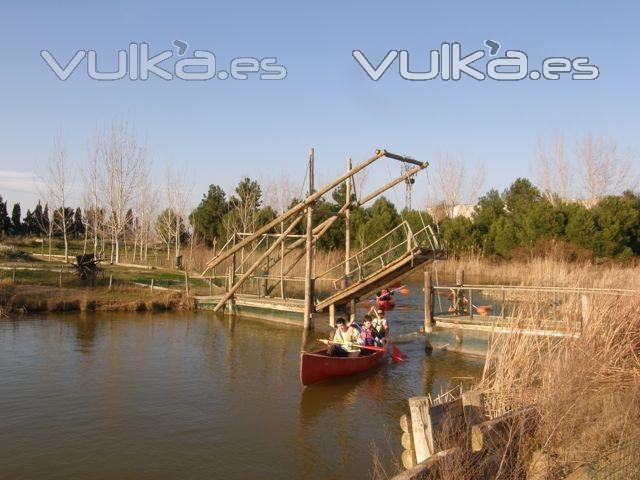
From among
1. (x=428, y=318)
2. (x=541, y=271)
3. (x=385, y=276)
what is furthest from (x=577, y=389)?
(x=541, y=271)

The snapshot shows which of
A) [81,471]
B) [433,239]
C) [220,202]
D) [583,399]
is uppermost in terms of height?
[220,202]

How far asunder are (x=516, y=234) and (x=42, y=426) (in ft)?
136

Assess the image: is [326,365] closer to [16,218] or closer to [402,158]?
[402,158]

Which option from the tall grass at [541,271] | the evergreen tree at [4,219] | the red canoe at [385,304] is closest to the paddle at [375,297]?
the red canoe at [385,304]

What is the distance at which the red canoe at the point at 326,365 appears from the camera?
15.6m

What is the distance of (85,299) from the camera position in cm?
2662

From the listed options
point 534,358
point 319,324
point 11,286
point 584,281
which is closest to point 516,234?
point 584,281

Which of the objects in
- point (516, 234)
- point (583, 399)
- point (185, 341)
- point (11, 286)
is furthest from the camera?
point (516, 234)

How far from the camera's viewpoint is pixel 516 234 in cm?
4750

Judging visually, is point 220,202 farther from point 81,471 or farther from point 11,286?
point 81,471

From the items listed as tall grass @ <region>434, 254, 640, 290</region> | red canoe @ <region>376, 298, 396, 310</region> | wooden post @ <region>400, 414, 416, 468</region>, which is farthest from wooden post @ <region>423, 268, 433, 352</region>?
wooden post @ <region>400, 414, 416, 468</region>

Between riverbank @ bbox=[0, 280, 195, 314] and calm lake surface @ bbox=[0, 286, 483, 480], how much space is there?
242 centimetres

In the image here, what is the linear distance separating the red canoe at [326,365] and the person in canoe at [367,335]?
0.70 metres

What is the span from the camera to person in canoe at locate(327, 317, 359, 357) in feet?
56.4
